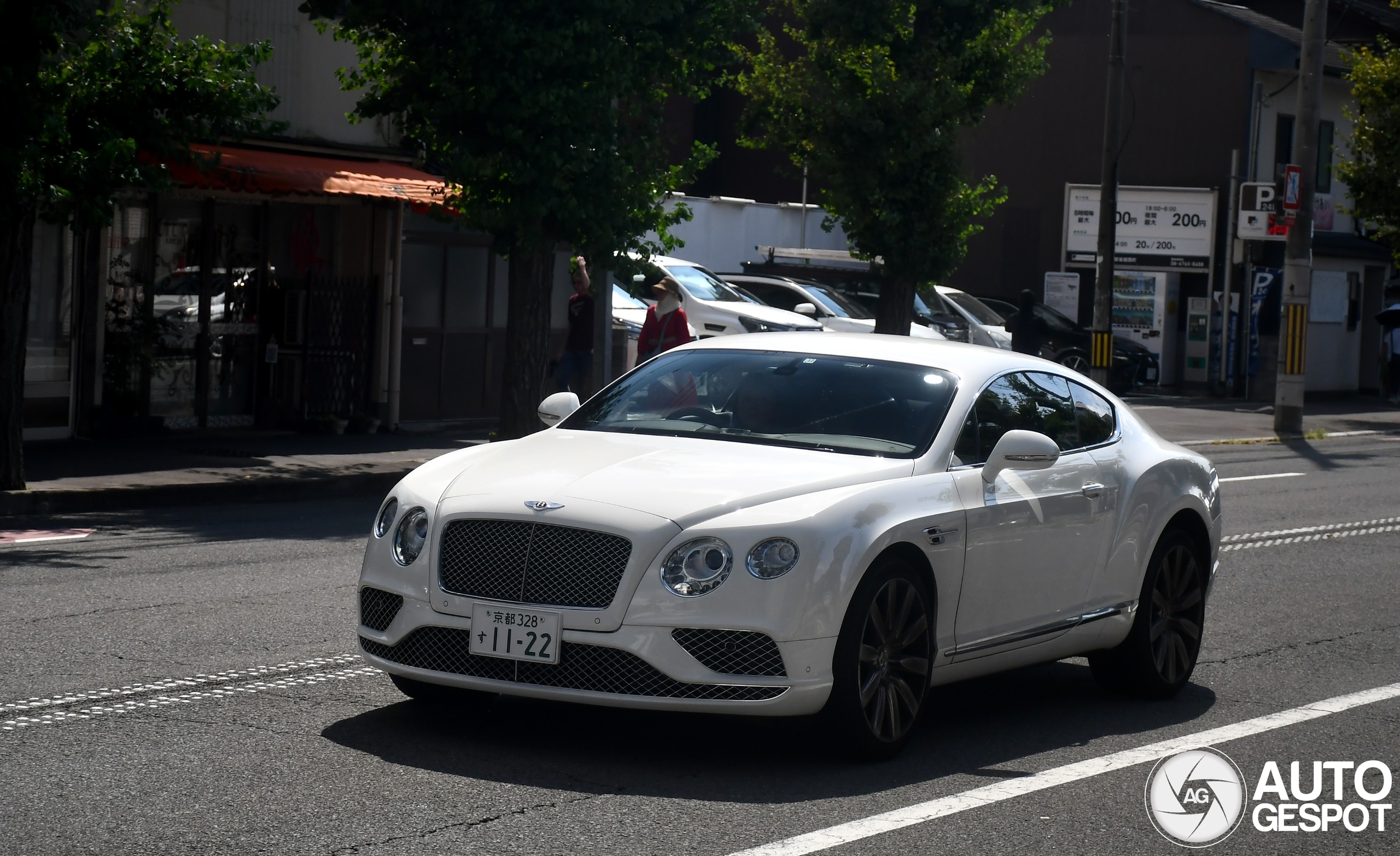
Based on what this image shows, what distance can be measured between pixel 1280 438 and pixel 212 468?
52.3 feet

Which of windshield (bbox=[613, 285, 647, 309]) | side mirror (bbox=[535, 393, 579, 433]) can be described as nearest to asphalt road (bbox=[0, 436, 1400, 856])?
side mirror (bbox=[535, 393, 579, 433])

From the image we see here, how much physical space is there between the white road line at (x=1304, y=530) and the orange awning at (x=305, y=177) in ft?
29.1

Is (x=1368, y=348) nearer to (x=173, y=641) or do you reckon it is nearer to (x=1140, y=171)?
(x=1140, y=171)

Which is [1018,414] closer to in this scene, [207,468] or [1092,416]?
[1092,416]

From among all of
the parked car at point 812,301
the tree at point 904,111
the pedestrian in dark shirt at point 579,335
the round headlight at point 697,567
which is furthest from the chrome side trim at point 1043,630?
the parked car at point 812,301

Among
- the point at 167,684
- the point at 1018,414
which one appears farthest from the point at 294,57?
the point at 1018,414

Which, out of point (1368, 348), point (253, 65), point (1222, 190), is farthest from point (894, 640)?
point (1368, 348)

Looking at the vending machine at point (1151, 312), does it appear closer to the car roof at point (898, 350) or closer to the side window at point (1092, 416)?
the side window at point (1092, 416)

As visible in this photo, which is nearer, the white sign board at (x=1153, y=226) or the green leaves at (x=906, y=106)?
the green leaves at (x=906, y=106)

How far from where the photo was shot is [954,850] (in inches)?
198

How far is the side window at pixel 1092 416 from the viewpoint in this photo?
7.49 metres

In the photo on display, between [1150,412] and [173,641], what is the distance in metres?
23.3

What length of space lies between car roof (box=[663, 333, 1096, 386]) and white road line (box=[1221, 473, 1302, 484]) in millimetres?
11168

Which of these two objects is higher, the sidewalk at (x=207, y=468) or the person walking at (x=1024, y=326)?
the person walking at (x=1024, y=326)
